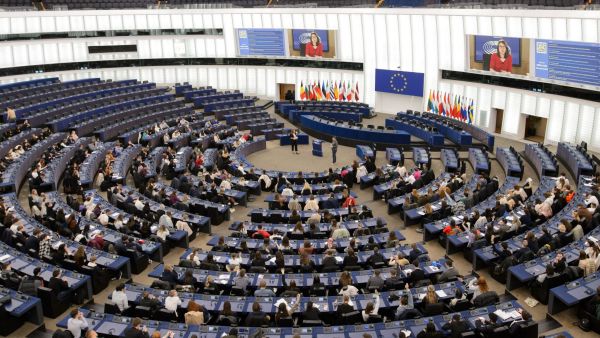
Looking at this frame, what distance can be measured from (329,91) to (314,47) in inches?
135

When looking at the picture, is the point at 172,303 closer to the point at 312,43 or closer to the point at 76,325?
the point at 76,325

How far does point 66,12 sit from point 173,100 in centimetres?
989

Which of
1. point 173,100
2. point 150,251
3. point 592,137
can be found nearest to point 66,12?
point 173,100

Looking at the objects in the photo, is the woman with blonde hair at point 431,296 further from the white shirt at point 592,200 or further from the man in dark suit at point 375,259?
the white shirt at point 592,200

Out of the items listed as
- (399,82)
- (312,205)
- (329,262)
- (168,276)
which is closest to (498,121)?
(399,82)

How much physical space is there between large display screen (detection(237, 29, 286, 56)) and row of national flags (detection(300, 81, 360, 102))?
3.19m

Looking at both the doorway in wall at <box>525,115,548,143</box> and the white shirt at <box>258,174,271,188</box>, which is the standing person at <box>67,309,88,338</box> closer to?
the white shirt at <box>258,174,271,188</box>

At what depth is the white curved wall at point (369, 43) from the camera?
30297 mm

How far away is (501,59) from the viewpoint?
1293 inches

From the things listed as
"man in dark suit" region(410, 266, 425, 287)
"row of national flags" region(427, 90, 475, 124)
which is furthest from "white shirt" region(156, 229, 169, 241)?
"row of national flags" region(427, 90, 475, 124)

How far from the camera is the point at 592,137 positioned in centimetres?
2962

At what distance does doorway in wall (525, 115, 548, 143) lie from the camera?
1320 inches

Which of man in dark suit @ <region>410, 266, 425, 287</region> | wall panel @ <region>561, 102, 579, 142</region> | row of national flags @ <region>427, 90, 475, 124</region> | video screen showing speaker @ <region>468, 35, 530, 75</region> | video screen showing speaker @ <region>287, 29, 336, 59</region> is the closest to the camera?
man in dark suit @ <region>410, 266, 425, 287</region>

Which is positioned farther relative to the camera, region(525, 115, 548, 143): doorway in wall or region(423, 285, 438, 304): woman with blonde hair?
region(525, 115, 548, 143): doorway in wall
